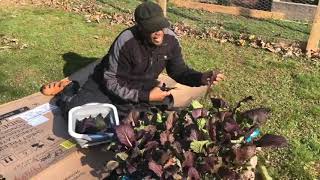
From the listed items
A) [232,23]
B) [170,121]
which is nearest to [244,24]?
[232,23]

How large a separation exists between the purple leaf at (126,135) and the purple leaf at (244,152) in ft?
2.14

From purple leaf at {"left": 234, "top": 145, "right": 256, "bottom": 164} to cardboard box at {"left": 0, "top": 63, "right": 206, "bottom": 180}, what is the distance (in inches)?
43.6

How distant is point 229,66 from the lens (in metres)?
6.36

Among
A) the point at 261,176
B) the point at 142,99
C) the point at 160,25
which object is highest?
the point at 160,25

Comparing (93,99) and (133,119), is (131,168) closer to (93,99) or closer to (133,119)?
(133,119)

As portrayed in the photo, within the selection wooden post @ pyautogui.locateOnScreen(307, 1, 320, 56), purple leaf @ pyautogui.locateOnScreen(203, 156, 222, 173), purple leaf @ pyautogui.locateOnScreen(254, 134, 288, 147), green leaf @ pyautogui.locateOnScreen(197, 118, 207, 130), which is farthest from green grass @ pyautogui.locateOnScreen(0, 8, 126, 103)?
purple leaf @ pyautogui.locateOnScreen(254, 134, 288, 147)

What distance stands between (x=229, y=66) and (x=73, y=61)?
2.12 metres

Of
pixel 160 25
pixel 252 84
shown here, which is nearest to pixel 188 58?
pixel 252 84

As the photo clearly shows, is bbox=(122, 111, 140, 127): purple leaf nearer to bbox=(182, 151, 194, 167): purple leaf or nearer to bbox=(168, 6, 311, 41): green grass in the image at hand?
bbox=(182, 151, 194, 167): purple leaf

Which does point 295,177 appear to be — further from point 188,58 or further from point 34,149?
point 188,58

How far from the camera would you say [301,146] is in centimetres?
434

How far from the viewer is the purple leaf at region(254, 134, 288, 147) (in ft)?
9.31

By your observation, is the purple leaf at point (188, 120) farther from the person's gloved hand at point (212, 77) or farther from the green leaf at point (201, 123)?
the person's gloved hand at point (212, 77)

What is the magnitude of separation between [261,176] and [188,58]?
351 centimetres
